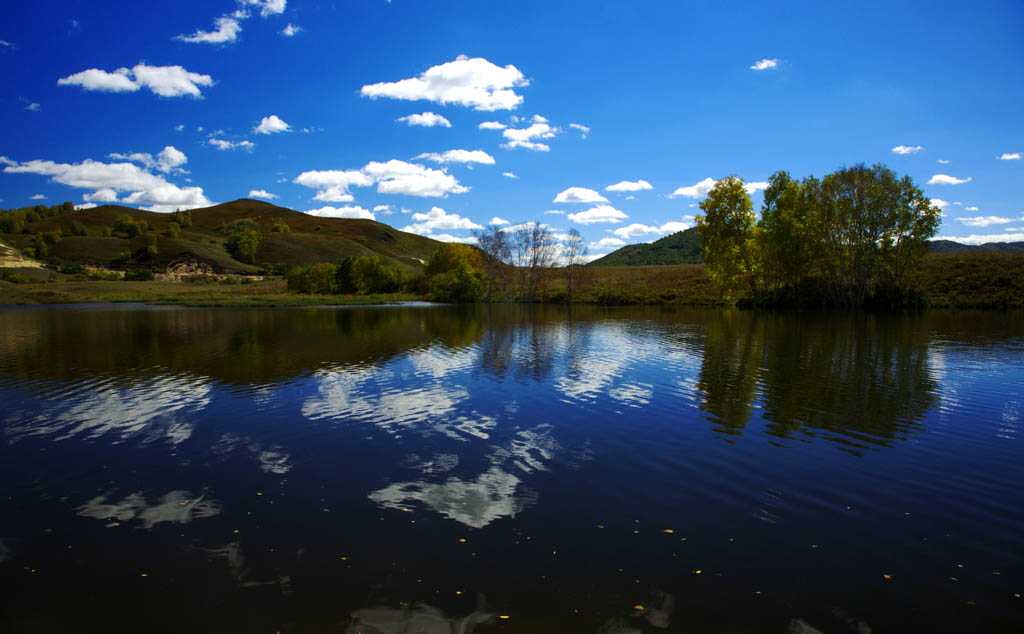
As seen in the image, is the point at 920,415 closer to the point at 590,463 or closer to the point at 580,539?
the point at 590,463

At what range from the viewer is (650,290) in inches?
3610

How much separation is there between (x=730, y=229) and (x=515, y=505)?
227ft

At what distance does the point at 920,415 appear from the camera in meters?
13.0

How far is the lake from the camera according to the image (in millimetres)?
5285

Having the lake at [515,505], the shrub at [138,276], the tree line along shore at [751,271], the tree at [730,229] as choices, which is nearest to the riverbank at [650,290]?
the tree line along shore at [751,271]

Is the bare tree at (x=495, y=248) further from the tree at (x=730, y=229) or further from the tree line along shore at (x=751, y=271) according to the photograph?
the tree at (x=730, y=229)

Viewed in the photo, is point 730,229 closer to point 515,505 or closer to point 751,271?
point 751,271

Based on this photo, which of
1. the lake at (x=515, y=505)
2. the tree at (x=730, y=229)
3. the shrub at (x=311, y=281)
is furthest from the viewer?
the shrub at (x=311, y=281)

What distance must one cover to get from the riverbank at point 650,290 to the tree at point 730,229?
26.2ft

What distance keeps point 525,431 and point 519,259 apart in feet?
277

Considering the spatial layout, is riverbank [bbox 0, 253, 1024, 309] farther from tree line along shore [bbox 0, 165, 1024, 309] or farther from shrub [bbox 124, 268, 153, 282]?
shrub [bbox 124, 268, 153, 282]

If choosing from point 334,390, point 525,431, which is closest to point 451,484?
point 525,431

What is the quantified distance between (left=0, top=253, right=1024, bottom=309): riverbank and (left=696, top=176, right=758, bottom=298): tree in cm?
798

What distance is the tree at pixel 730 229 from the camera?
6850 centimetres
